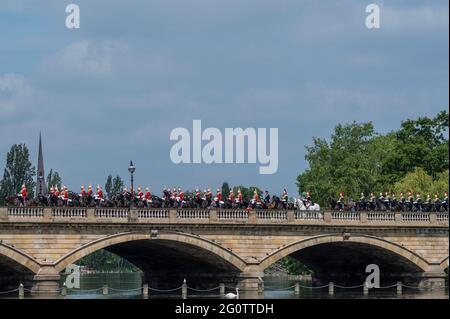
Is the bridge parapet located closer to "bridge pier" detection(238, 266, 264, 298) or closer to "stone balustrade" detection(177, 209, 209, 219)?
"stone balustrade" detection(177, 209, 209, 219)

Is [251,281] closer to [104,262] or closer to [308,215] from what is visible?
[308,215]

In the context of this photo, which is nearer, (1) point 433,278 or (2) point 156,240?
(2) point 156,240

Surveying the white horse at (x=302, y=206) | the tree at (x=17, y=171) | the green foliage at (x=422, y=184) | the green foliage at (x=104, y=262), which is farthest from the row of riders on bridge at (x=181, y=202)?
the green foliage at (x=104, y=262)

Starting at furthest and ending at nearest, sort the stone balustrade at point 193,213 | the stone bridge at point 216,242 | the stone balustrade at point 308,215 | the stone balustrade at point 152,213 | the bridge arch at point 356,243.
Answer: the stone balustrade at point 308,215, the bridge arch at point 356,243, the stone balustrade at point 193,213, the stone balustrade at point 152,213, the stone bridge at point 216,242

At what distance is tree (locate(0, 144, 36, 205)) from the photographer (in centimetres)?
14200

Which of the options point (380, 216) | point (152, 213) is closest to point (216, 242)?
point (152, 213)

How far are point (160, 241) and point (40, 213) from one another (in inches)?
329

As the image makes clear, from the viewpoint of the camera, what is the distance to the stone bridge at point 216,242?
73438mm

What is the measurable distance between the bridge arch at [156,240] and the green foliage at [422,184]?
2697 cm

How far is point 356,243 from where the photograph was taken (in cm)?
8506

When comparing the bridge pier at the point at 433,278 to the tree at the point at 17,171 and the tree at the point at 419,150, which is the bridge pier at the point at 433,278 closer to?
the tree at the point at 419,150

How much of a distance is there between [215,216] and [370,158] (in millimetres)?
44660

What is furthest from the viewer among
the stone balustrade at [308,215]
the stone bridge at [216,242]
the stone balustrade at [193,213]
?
the stone balustrade at [308,215]

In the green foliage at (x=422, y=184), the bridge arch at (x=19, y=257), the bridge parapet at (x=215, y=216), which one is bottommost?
the bridge arch at (x=19, y=257)
